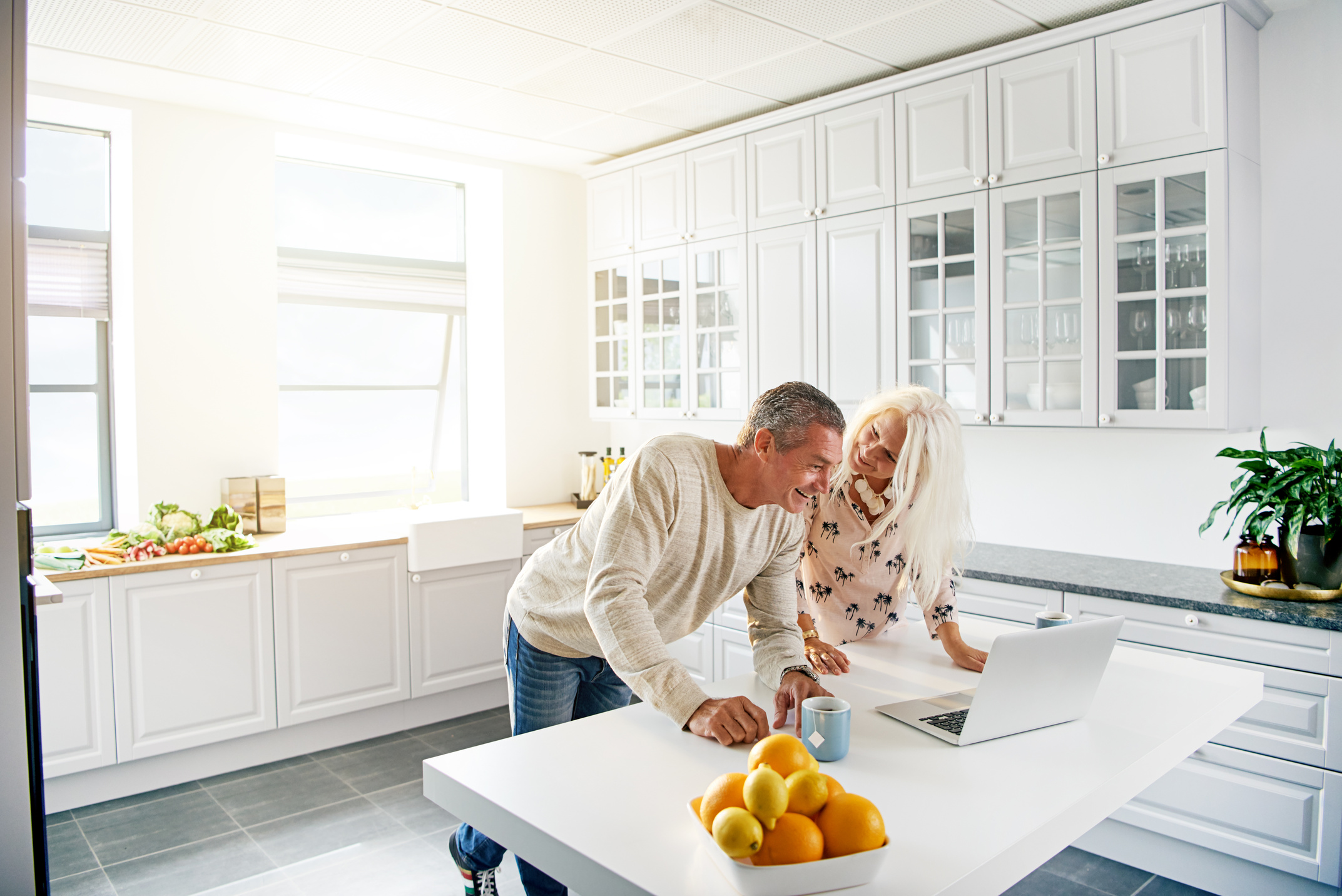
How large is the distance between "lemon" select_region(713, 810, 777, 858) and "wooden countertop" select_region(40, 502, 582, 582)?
2.93 metres

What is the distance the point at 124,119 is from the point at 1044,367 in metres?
3.69

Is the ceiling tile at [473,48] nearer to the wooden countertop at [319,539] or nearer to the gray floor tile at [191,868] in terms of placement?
the wooden countertop at [319,539]

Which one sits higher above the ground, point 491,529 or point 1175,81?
point 1175,81

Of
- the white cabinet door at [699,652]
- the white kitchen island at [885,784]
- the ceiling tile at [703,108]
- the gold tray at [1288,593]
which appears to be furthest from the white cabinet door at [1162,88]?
the white cabinet door at [699,652]

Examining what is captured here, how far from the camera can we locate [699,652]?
414 centimetres

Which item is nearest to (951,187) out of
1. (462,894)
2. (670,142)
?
(670,142)

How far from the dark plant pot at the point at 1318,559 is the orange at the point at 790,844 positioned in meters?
2.25

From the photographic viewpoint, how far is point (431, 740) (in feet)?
12.9

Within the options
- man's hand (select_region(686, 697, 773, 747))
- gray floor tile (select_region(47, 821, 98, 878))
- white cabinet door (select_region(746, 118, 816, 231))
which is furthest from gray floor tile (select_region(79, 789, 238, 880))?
white cabinet door (select_region(746, 118, 816, 231))

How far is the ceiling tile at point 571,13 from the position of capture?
2.93 meters

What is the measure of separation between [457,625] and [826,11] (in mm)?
2869

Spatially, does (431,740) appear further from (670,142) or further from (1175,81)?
(1175,81)

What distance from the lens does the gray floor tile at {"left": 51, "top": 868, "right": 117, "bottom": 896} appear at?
268 cm

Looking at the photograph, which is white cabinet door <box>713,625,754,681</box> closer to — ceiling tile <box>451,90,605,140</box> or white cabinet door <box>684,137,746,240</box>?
white cabinet door <box>684,137,746,240</box>
